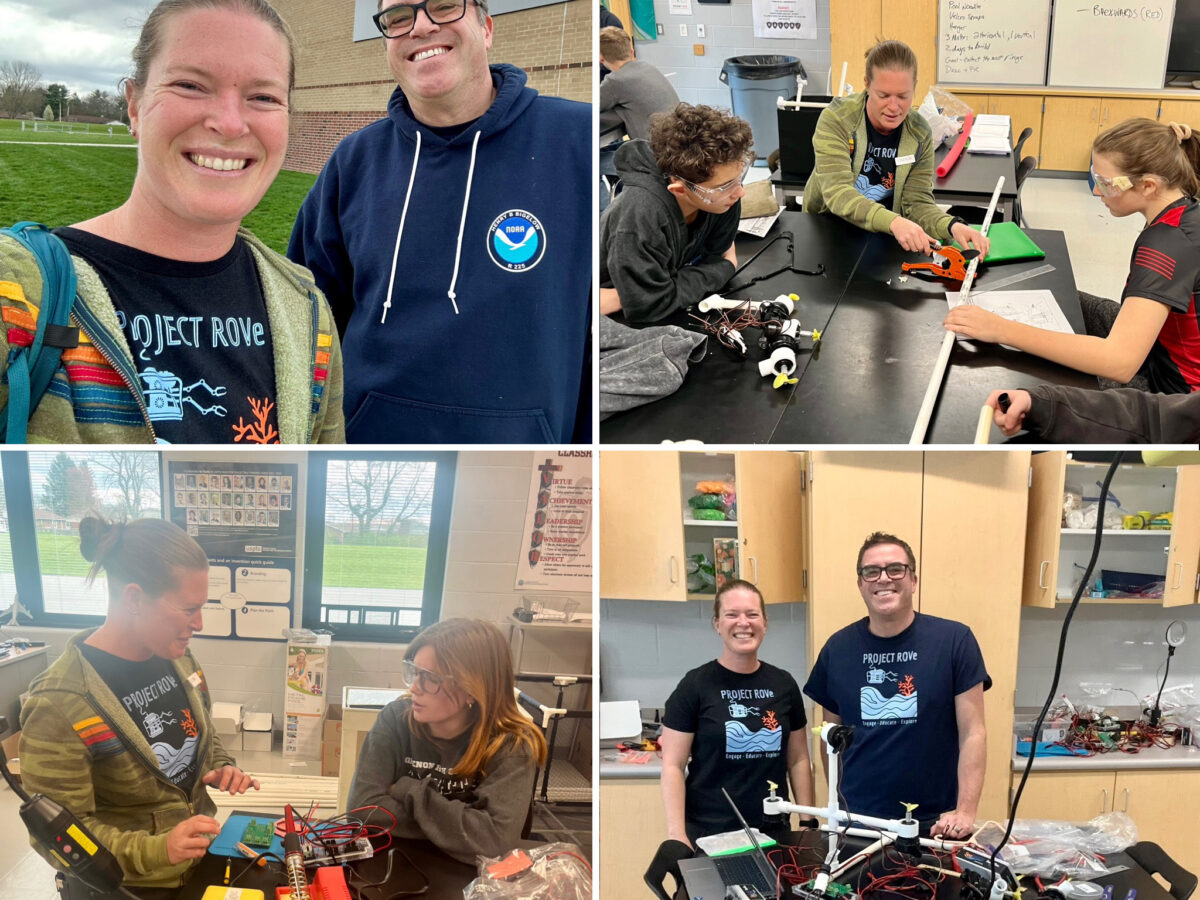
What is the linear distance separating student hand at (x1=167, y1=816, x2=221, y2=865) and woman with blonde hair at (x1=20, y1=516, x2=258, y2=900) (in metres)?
0.02

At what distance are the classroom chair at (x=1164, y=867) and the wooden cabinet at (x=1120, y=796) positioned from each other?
0.18m

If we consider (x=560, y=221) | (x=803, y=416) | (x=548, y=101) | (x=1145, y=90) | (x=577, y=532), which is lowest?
(x=577, y=532)

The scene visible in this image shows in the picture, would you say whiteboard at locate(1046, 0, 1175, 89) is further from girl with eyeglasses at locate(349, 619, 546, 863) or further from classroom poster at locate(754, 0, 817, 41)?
girl with eyeglasses at locate(349, 619, 546, 863)

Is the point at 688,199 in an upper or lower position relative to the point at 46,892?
upper

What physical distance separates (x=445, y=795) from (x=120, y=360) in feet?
2.61

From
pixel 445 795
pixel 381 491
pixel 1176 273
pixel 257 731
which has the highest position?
pixel 1176 273

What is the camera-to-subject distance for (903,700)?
1820 mm

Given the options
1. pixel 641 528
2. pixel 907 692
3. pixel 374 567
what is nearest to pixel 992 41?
pixel 907 692

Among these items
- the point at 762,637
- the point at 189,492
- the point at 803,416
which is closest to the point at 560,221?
the point at 189,492

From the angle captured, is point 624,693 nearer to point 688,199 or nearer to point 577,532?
point 577,532

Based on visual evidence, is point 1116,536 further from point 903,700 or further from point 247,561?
point 247,561

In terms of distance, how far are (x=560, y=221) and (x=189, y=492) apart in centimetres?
62

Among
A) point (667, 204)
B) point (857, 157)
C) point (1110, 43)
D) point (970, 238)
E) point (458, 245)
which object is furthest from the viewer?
point (857, 157)

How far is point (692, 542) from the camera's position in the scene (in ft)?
5.77
